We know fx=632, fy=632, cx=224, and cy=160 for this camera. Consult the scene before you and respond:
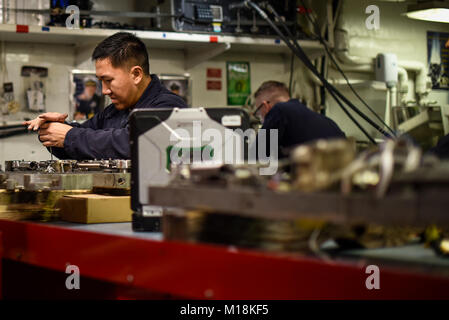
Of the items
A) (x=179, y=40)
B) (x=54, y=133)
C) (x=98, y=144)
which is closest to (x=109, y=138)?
(x=98, y=144)

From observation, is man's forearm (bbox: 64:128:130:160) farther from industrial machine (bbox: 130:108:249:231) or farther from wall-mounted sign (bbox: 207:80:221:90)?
wall-mounted sign (bbox: 207:80:221:90)

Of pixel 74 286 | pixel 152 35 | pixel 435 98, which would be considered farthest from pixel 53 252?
pixel 435 98

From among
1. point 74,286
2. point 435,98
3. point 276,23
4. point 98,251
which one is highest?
point 276,23

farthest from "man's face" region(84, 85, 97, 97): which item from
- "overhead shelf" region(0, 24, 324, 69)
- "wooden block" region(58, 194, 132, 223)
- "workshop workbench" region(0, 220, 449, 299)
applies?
"workshop workbench" region(0, 220, 449, 299)

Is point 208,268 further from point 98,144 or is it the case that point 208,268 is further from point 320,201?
point 98,144

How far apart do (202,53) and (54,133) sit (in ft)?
5.81

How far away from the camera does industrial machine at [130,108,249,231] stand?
1.50 metres

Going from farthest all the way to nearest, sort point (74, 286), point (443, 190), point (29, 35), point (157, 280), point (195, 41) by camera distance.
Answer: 1. point (195, 41)
2. point (29, 35)
3. point (74, 286)
4. point (157, 280)
5. point (443, 190)

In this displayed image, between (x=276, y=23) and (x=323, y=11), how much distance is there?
1.79 ft

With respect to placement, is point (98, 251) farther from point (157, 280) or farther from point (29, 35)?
point (29, 35)

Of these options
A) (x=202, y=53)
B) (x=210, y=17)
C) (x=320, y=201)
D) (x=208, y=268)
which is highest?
(x=210, y=17)

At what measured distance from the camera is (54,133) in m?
2.26

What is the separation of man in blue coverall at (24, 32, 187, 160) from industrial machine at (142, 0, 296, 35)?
1.13m

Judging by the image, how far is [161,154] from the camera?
59.0 inches
